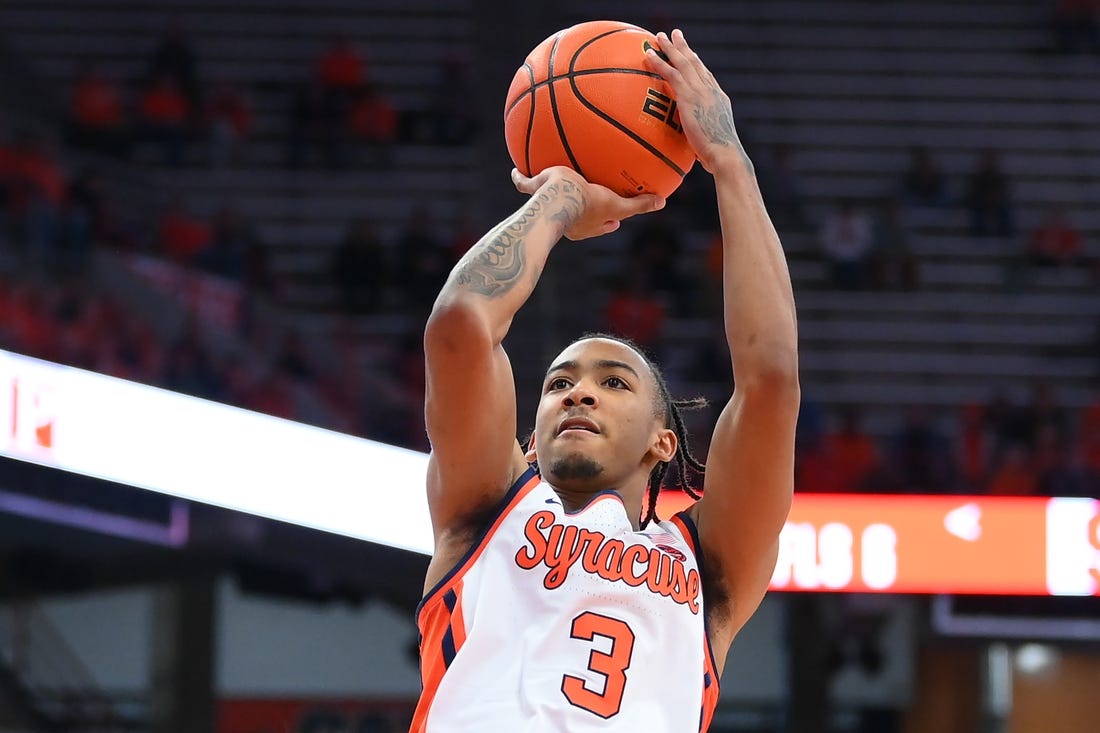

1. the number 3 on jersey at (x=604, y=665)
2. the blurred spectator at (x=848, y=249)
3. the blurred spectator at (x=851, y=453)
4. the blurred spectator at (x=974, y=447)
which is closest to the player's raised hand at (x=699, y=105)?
the number 3 on jersey at (x=604, y=665)

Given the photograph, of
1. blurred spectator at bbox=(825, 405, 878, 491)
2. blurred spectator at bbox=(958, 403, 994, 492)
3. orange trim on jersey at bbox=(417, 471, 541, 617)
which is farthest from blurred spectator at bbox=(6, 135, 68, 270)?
orange trim on jersey at bbox=(417, 471, 541, 617)

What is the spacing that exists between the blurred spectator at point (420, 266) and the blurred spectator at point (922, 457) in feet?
11.3

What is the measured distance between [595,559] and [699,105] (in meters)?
0.93

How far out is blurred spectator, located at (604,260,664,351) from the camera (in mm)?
12078

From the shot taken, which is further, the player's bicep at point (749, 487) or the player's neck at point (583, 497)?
the player's neck at point (583, 497)

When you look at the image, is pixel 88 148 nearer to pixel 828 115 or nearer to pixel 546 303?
pixel 546 303

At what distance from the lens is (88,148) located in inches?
527

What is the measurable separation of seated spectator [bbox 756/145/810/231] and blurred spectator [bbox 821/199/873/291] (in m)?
0.49

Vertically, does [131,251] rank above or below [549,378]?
above

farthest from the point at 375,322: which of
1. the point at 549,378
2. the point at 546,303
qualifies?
the point at 549,378

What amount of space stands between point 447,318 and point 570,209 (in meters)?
0.44

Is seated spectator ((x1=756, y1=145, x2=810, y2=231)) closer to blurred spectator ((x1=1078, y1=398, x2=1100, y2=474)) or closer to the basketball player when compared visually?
blurred spectator ((x1=1078, y1=398, x2=1100, y2=474))

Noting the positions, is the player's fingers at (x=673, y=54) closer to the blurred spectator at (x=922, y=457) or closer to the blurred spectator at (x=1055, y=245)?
the blurred spectator at (x=922, y=457)

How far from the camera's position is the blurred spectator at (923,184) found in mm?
14102
